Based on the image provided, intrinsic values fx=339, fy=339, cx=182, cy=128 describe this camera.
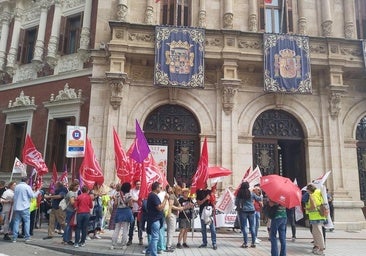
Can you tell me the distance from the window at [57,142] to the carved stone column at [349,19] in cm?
1438

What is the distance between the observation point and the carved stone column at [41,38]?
61.7ft

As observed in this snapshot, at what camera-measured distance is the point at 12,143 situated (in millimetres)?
19516

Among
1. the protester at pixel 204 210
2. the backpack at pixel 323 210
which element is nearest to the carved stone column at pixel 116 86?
the protester at pixel 204 210

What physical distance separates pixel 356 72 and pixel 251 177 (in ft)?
28.5

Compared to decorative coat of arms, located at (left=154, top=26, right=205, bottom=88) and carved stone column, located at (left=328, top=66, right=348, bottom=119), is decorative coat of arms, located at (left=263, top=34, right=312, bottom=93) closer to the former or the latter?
carved stone column, located at (left=328, top=66, right=348, bottom=119)

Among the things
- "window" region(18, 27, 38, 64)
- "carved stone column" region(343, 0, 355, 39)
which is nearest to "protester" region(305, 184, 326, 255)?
"carved stone column" region(343, 0, 355, 39)

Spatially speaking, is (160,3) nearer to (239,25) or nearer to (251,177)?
(239,25)

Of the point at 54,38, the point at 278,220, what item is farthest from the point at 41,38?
the point at 278,220

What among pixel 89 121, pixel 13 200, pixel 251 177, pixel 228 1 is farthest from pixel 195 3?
pixel 13 200

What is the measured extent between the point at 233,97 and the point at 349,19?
7437 mm

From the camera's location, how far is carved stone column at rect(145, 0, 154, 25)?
648 inches

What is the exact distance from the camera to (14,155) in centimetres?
1952

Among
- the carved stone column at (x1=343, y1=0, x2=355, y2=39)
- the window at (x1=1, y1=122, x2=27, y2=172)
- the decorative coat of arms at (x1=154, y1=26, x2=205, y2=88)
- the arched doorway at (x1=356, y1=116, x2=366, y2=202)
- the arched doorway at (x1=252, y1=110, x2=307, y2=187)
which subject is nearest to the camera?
the decorative coat of arms at (x1=154, y1=26, x2=205, y2=88)

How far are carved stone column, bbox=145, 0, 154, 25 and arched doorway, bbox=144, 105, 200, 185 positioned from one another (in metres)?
4.24
